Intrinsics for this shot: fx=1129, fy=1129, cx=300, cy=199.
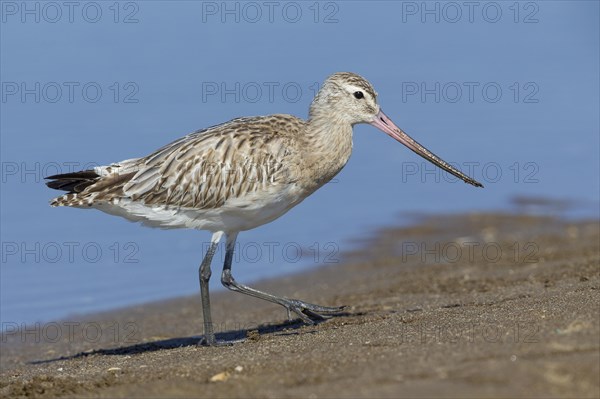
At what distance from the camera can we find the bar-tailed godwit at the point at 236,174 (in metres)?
10.3

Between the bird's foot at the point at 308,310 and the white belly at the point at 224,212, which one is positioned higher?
the white belly at the point at 224,212

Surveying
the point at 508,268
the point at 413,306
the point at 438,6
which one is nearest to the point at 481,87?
the point at 438,6

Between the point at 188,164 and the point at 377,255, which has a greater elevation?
the point at 188,164

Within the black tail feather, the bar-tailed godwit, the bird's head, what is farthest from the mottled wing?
the bird's head

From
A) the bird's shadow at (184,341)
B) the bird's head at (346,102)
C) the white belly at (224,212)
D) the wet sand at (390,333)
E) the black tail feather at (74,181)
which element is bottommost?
the bird's shadow at (184,341)

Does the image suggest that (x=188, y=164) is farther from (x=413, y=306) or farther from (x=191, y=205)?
(x=413, y=306)

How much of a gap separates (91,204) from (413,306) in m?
3.26

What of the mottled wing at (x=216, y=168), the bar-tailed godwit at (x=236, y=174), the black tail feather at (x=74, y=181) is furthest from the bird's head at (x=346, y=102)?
the black tail feather at (x=74, y=181)

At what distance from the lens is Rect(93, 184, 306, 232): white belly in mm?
10320

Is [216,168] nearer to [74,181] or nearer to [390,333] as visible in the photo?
[74,181]

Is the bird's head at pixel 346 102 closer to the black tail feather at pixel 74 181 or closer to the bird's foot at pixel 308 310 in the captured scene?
the bird's foot at pixel 308 310

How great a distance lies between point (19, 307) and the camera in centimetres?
1328

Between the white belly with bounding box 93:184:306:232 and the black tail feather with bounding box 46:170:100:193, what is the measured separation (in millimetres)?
236

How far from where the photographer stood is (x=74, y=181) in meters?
10.7
